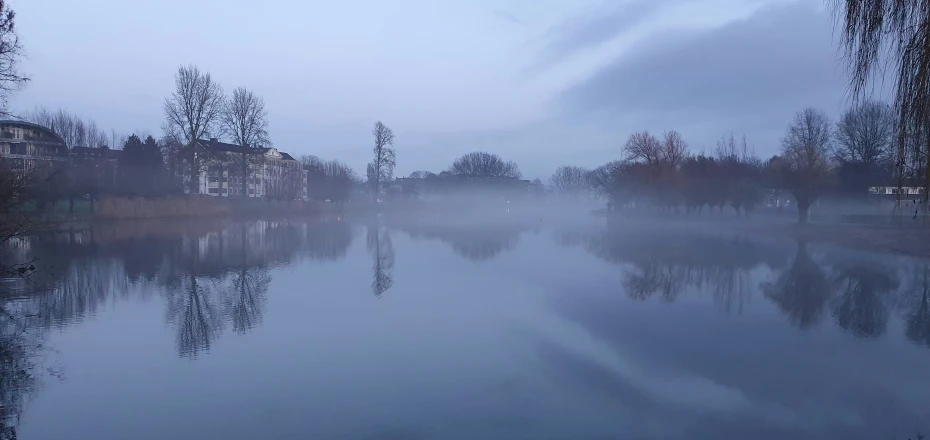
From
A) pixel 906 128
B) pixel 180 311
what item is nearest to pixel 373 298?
pixel 180 311

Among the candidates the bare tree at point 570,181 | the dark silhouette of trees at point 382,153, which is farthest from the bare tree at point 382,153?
the bare tree at point 570,181

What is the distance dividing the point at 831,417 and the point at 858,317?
24.3ft

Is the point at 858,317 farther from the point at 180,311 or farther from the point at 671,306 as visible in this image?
the point at 180,311

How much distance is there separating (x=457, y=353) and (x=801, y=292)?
37.4ft

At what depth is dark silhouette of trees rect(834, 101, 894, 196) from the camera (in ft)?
159

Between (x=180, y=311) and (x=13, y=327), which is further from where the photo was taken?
(x=180, y=311)

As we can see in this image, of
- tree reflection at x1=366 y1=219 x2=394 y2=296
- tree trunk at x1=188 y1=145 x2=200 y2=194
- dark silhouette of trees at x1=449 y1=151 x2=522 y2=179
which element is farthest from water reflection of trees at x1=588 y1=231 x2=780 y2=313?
dark silhouette of trees at x1=449 y1=151 x2=522 y2=179

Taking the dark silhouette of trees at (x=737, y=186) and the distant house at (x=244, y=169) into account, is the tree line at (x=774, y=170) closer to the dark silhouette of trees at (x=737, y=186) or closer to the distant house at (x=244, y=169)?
the dark silhouette of trees at (x=737, y=186)

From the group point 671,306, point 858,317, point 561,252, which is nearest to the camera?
point 858,317

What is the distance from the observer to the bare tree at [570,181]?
173250mm

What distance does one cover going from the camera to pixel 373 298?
15.3 meters

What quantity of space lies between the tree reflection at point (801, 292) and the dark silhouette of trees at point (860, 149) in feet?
88.9

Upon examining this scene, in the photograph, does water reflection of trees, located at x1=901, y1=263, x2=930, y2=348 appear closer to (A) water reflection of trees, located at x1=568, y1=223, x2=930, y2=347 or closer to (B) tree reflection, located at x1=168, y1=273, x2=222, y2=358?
(A) water reflection of trees, located at x1=568, y1=223, x2=930, y2=347

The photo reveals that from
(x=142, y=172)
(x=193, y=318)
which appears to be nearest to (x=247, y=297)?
(x=193, y=318)
